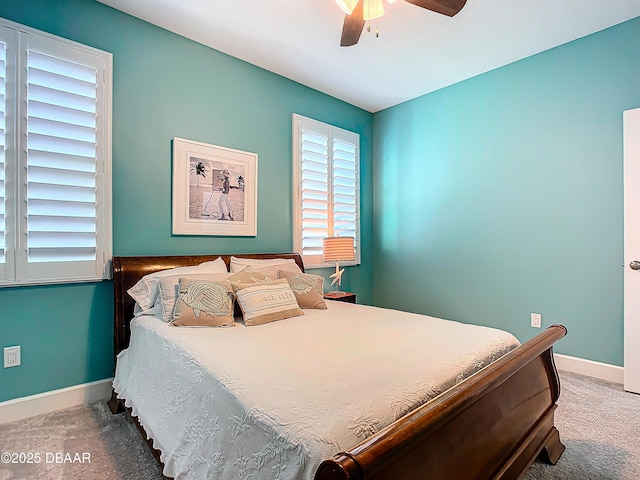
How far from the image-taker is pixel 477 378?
1177 mm

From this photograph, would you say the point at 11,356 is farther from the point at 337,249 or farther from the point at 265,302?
the point at 337,249

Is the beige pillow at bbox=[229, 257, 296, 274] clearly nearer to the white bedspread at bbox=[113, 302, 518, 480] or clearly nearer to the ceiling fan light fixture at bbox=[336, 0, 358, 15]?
the white bedspread at bbox=[113, 302, 518, 480]

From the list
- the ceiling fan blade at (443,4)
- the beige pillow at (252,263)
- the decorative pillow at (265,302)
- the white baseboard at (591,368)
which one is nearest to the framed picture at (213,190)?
the beige pillow at (252,263)

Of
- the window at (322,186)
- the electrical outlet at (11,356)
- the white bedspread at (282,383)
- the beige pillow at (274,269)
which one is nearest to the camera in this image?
the white bedspread at (282,383)

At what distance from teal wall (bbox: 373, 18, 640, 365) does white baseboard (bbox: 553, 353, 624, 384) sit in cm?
6

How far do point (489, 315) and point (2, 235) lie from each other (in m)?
4.00

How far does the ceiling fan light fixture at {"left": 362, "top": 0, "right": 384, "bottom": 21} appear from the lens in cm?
200

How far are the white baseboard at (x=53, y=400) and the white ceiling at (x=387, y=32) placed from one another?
9.01 ft

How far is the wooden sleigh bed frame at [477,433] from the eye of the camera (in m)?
0.78

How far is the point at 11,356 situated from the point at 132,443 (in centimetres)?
101

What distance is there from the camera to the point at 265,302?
2221 mm

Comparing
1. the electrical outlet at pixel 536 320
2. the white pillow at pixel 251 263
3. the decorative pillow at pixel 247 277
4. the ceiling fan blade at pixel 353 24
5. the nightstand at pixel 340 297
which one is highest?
the ceiling fan blade at pixel 353 24

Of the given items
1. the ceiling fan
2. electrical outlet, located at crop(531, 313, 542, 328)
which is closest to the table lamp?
electrical outlet, located at crop(531, 313, 542, 328)

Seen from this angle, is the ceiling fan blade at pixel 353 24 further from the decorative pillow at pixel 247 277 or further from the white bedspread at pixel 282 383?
the white bedspread at pixel 282 383
